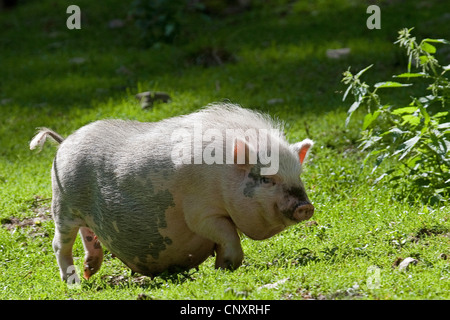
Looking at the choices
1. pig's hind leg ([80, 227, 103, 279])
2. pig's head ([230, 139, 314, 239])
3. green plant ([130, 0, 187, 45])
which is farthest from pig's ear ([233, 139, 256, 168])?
green plant ([130, 0, 187, 45])

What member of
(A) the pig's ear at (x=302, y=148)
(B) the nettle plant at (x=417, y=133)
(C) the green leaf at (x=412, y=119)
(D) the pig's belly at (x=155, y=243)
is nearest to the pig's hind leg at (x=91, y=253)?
(D) the pig's belly at (x=155, y=243)

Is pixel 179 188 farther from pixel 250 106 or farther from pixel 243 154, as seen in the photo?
pixel 250 106

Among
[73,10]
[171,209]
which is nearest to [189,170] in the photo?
[171,209]

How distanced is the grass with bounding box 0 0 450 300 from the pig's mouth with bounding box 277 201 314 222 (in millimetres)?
359

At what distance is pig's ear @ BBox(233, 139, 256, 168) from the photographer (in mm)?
5027

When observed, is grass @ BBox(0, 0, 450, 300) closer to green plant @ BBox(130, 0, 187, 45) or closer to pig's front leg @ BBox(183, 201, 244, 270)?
pig's front leg @ BBox(183, 201, 244, 270)

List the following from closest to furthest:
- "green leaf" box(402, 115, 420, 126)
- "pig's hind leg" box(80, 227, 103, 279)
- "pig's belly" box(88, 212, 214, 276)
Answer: "pig's belly" box(88, 212, 214, 276) < "pig's hind leg" box(80, 227, 103, 279) < "green leaf" box(402, 115, 420, 126)

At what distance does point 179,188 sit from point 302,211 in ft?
2.74

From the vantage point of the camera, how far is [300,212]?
193 inches

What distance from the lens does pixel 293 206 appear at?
194 inches

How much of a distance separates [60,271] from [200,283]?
1585 millimetres

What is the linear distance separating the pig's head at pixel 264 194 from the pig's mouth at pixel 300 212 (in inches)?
0.5

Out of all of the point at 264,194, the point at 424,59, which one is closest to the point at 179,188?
the point at 264,194
